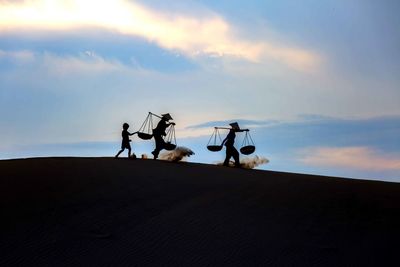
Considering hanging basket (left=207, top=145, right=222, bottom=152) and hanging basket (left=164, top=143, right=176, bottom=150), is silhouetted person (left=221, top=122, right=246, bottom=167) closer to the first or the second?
hanging basket (left=207, top=145, right=222, bottom=152)

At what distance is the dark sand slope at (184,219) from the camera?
39.7 ft

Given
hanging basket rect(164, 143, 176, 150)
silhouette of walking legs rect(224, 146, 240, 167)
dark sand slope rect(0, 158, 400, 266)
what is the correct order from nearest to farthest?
dark sand slope rect(0, 158, 400, 266) → hanging basket rect(164, 143, 176, 150) → silhouette of walking legs rect(224, 146, 240, 167)

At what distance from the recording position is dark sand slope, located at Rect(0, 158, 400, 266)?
477 inches

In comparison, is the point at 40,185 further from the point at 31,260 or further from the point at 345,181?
the point at 345,181

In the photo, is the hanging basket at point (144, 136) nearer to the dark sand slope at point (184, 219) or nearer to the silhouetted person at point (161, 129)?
the silhouetted person at point (161, 129)

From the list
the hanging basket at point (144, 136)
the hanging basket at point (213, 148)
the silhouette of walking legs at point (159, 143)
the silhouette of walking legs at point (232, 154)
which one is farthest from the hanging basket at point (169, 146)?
the silhouette of walking legs at point (232, 154)

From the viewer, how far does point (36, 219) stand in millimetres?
13695

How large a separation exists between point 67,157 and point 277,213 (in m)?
9.59

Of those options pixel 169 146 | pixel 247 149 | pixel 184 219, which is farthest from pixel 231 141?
pixel 184 219

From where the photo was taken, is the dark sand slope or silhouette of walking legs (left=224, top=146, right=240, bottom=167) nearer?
the dark sand slope

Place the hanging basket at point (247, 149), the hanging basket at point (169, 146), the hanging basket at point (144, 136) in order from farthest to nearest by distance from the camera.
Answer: the hanging basket at point (247, 149), the hanging basket at point (169, 146), the hanging basket at point (144, 136)

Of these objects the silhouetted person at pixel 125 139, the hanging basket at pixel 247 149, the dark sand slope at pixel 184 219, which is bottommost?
the dark sand slope at pixel 184 219

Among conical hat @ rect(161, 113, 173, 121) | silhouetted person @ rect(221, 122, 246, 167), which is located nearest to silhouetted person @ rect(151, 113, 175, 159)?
conical hat @ rect(161, 113, 173, 121)

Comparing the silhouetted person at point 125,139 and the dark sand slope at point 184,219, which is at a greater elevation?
the silhouetted person at point 125,139
